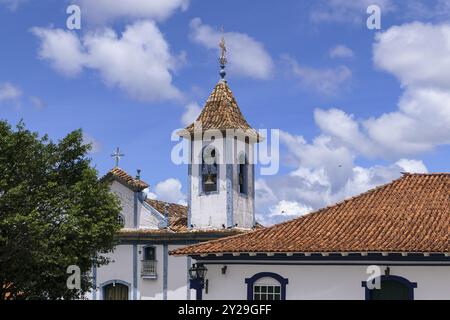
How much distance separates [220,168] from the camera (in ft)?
99.1

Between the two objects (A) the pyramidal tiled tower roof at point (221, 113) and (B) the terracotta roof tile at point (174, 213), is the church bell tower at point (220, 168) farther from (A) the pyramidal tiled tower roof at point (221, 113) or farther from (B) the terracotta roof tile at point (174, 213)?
(B) the terracotta roof tile at point (174, 213)

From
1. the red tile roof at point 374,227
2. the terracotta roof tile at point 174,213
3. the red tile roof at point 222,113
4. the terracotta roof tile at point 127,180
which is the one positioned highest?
the red tile roof at point 222,113

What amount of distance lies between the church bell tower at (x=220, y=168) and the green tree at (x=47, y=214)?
8.93 meters

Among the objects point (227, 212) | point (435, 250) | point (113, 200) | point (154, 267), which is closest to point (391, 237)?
point (435, 250)

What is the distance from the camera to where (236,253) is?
19250 millimetres

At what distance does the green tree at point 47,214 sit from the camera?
1905 centimetres

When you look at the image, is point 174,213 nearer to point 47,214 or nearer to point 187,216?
point 187,216

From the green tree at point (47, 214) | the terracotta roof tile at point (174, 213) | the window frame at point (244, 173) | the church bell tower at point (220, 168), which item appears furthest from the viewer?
the window frame at point (244, 173)

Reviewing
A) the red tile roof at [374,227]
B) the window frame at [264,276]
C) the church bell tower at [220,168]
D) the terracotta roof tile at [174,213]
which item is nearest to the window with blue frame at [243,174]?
the church bell tower at [220,168]

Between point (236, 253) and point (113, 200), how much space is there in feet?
15.2

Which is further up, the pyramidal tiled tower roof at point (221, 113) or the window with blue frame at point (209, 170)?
the pyramidal tiled tower roof at point (221, 113)

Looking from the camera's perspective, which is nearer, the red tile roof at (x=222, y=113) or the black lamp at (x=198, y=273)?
the black lamp at (x=198, y=273)
